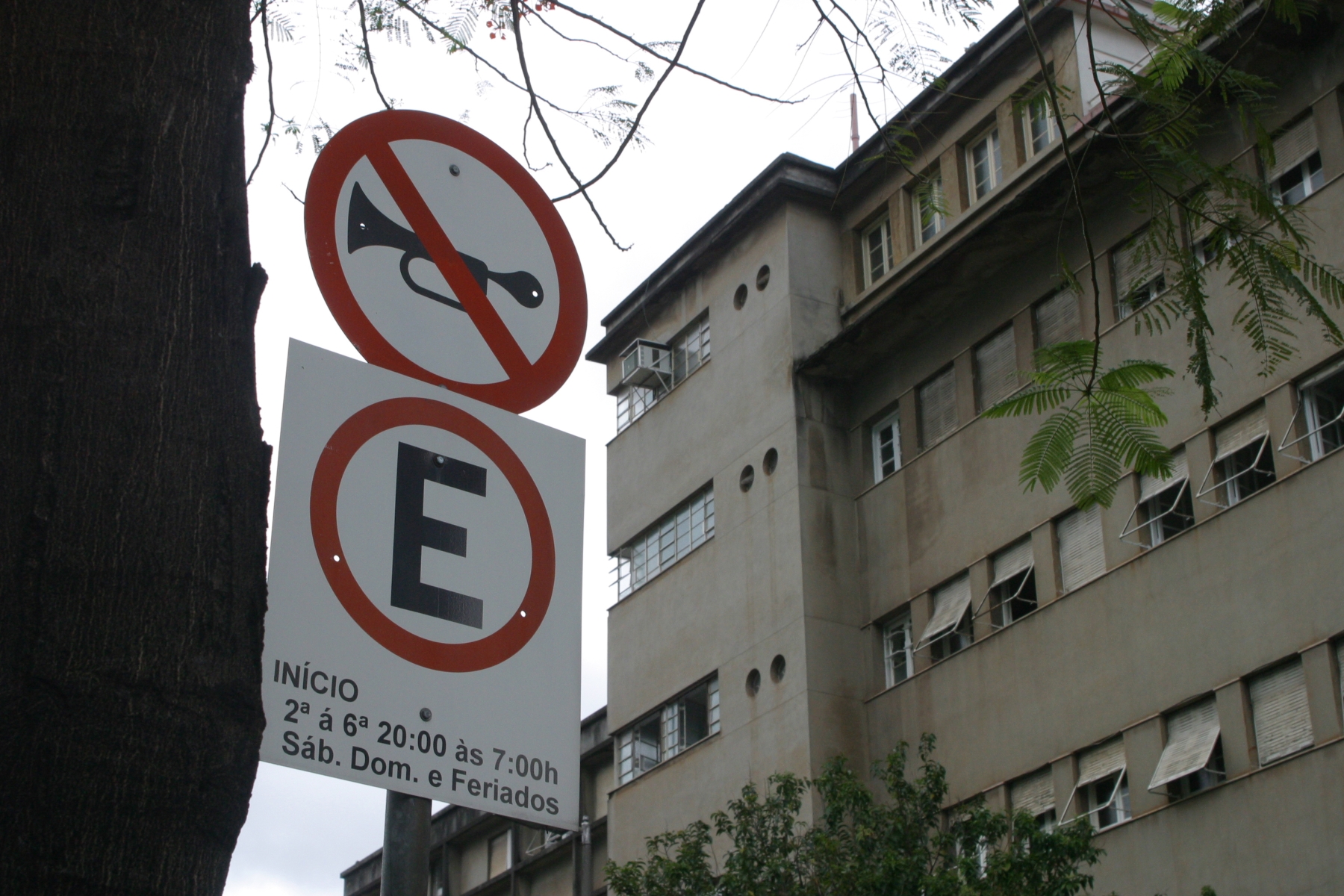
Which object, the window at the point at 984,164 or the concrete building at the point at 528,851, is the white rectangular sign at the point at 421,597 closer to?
the window at the point at 984,164

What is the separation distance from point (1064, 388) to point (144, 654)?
7.92ft

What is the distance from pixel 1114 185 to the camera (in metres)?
22.2

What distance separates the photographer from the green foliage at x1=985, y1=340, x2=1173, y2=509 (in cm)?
391

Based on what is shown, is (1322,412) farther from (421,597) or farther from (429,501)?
(421,597)

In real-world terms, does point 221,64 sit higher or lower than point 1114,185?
lower

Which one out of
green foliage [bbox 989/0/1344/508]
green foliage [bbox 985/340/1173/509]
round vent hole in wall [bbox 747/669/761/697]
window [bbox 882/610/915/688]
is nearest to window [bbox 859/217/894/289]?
window [bbox 882/610/915/688]

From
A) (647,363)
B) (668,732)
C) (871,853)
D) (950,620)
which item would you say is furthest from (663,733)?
(871,853)

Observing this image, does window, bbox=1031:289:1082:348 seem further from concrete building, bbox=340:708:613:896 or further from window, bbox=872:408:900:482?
concrete building, bbox=340:708:613:896

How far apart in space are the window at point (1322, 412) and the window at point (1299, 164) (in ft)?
7.49

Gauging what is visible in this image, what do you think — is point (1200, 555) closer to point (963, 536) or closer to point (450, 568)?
point (963, 536)

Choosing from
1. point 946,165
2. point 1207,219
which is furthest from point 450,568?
point 946,165

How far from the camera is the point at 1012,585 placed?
2236cm

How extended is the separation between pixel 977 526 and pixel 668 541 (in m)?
7.06

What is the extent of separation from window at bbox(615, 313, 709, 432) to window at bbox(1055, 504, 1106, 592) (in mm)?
9026
